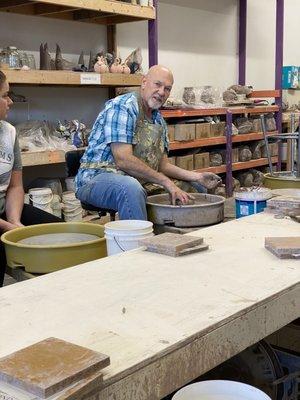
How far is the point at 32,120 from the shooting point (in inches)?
158

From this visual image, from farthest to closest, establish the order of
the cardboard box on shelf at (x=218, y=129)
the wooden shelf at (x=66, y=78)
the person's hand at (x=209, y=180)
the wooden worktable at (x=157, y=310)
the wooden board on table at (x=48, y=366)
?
the cardboard box on shelf at (x=218, y=129), the wooden shelf at (x=66, y=78), the person's hand at (x=209, y=180), the wooden worktable at (x=157, y=310), the wooden board on table at (x=48, y=366)

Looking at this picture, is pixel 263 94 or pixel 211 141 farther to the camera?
pixel 263 94

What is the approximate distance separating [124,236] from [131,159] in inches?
37.0

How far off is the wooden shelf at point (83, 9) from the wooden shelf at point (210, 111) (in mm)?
781

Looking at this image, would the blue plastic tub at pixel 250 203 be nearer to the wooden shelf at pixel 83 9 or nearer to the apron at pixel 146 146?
the apron at pixel 146 146

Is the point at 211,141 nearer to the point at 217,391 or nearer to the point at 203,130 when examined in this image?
the point at 203,130

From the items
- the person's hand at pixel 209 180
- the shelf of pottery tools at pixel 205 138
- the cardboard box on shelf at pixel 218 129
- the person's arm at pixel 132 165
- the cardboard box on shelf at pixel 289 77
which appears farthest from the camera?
the cardboard box on shelf at pixel 289 77

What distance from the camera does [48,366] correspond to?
0.84 metres

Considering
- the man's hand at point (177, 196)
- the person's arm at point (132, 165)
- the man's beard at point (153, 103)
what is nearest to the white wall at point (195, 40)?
the man's beard at point (153, 103)

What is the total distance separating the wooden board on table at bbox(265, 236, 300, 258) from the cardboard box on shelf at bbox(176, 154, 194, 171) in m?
3.04

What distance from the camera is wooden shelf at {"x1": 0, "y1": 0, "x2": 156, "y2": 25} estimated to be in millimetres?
3600

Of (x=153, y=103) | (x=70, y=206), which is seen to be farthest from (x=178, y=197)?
(x=70, y=206)

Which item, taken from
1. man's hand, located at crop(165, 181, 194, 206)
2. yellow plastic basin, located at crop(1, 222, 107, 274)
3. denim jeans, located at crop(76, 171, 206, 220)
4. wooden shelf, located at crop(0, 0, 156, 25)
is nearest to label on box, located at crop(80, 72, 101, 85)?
wooden shelf, located at crop(0, 0, 156, 25)

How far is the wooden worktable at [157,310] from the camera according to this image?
0.95m
